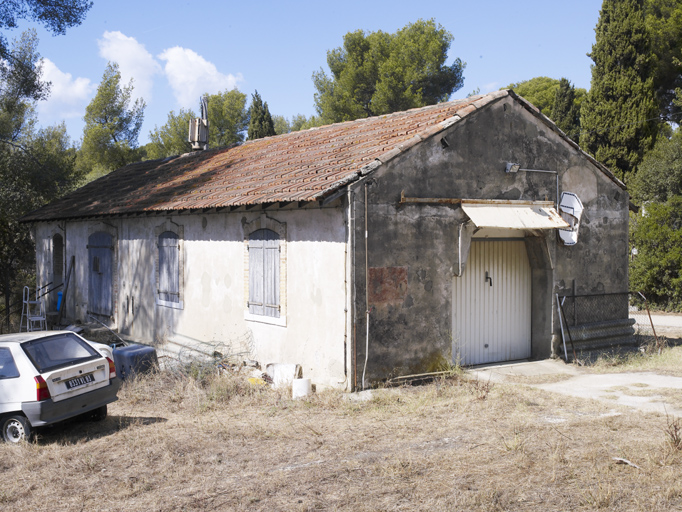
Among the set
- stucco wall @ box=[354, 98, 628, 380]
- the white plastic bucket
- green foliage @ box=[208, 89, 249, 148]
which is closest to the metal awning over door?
stucco wall @ box=[354, 98, 628, 380]

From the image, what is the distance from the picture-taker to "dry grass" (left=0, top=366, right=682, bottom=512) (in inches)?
214

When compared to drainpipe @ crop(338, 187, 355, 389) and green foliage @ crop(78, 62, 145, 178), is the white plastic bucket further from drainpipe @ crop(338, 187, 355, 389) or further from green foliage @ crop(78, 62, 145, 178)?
green foliage @ crop(78, 62, 145, 178)

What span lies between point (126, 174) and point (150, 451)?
574 inches

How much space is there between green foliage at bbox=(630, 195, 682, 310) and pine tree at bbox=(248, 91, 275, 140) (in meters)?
24.3

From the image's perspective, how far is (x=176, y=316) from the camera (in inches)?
535

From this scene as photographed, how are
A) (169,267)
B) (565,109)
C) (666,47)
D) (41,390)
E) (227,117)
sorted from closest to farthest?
1. (41,390)
2. (169,267)
3. (666,47)
4. (565,109)
5. (227,117)

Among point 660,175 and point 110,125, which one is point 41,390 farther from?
point 110,125

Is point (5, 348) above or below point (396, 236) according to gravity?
below

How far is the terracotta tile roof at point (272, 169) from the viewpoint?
10.0 meters

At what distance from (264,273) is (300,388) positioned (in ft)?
7.88

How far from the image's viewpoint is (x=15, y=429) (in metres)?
7.75

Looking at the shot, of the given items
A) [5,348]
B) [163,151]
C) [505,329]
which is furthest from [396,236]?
[163,151]

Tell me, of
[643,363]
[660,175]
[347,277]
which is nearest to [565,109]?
[660,175]

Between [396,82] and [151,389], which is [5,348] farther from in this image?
[396,82]
